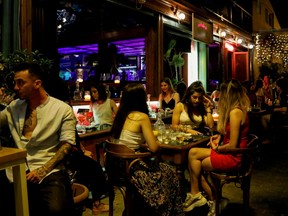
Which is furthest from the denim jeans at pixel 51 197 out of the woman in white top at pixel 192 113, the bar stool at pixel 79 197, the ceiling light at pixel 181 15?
the ceiling light at pixel 181 15

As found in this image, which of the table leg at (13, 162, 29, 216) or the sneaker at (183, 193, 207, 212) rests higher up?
the table leg at (13, 162, 29, 216)

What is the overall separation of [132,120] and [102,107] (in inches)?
93.7

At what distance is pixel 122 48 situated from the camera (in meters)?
11.9

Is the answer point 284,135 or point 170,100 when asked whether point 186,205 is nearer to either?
point 170,100

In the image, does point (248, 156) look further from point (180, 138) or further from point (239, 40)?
point (239, 40)

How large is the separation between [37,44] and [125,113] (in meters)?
2.47

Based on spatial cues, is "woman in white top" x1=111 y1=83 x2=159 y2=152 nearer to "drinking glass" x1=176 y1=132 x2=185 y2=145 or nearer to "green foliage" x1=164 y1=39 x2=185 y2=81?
"drinking glass" x1=176 y1=132 x2=185 y2=145

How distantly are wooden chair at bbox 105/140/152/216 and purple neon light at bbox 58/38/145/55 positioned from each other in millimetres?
7591

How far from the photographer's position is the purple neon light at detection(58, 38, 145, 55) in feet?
35.7

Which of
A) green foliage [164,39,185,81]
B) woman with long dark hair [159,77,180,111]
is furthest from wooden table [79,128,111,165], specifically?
green foliage [164,39,185,81]

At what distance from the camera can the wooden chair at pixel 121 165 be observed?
10.3 ft

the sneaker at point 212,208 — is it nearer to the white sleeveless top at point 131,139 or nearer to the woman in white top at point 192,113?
the white sleeveless top at point 131,139

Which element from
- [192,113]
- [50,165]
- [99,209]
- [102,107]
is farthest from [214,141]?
[102,107]

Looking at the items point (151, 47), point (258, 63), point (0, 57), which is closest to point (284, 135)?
point (151, 47)
